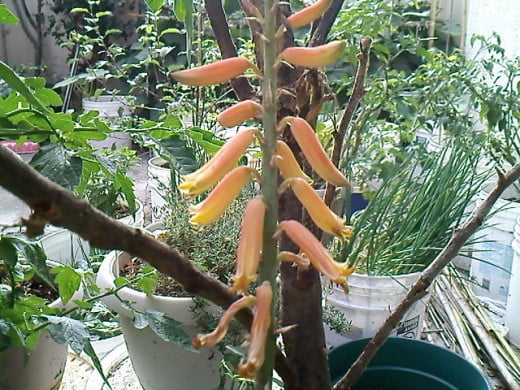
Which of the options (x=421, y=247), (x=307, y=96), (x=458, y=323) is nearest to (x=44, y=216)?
(x=307, y=96)

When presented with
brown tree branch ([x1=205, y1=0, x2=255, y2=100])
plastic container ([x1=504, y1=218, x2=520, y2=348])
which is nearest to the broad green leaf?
brown tree branch ([x1=205, y1=0, x2=255, y2=100])

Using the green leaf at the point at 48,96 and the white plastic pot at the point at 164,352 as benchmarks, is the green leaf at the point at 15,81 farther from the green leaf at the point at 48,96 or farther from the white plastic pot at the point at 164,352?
the white plastic pot at the point at 164,352

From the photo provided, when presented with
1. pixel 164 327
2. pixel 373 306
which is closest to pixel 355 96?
pixel 164 327

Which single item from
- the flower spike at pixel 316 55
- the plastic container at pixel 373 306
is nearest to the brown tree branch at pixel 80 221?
the flower spike at pixel 316 55

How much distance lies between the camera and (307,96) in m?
0.51

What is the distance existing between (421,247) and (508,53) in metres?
1.16

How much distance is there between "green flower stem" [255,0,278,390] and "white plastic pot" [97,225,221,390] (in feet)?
1.00

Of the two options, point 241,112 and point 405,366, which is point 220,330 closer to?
point 241,112

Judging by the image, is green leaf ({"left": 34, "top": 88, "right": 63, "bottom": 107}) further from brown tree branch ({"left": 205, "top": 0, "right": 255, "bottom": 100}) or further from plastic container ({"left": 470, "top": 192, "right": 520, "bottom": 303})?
plastic container ({"left": 470, "top": 192, "right": 520, "bottom": 303})

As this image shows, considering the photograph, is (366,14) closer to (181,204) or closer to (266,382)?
(181,204)

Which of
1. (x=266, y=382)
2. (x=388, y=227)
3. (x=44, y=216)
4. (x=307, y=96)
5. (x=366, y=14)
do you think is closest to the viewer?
(x=44, y=216)

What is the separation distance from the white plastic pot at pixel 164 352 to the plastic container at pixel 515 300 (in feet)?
2.35

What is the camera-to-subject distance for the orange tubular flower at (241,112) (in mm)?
358

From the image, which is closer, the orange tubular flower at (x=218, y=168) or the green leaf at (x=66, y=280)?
the orange tubular flower at (x=218, y=168)
